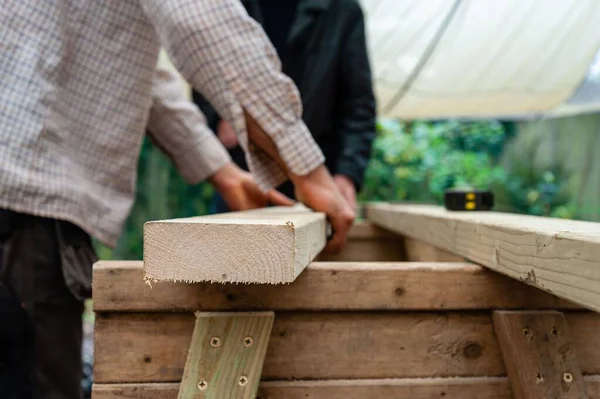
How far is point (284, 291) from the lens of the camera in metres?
0.91

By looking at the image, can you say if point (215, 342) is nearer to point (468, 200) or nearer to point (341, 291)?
point (341, 291)

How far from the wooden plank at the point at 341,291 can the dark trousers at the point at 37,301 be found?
38 centimetres

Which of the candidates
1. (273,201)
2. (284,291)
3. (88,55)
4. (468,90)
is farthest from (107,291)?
(468,90)

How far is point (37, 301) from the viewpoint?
1216 millimetres

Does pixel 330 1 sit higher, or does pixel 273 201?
pixel 330 1

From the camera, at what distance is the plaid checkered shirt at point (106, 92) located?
104 centimetres

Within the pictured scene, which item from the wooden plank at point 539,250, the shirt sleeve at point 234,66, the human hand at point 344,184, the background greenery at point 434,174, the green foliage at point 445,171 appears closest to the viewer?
the wooden plank at point 539,250

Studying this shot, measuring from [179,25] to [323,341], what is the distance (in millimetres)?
590

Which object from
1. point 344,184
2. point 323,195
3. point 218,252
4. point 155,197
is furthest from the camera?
point 155,197

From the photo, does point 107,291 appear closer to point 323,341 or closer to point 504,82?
point 323,341

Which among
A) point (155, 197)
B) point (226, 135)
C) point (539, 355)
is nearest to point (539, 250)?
point (539, 355)

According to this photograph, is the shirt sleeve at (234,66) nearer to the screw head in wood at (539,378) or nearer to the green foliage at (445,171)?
the screw head in wood at (539,378)

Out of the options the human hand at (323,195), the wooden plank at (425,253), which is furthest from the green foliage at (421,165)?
the human hand at (323,195)

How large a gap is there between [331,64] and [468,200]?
1.09 metres
